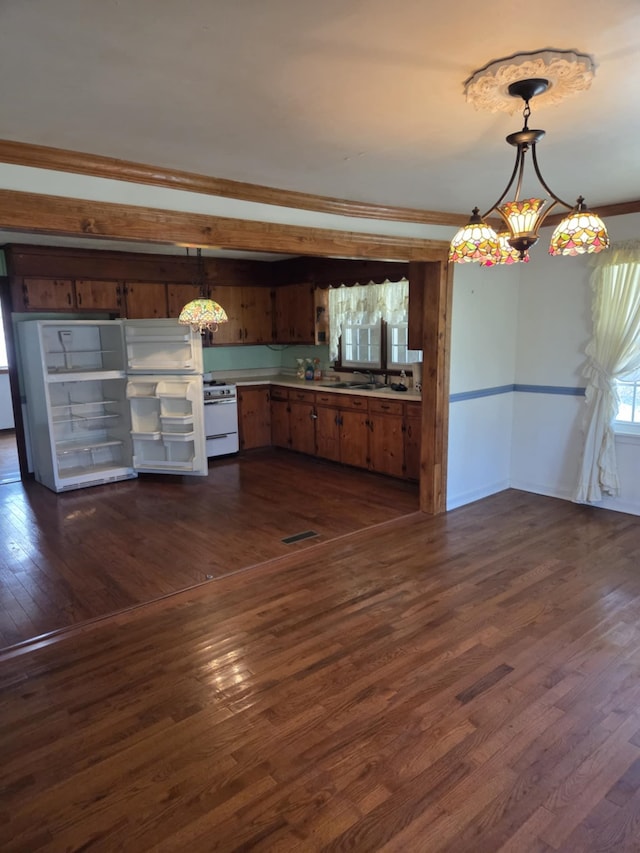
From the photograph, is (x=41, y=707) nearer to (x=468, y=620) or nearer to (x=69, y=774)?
(x=69, y=774)

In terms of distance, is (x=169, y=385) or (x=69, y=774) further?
(x=169, y=385)

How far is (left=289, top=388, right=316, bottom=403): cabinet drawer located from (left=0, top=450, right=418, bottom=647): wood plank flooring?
79cm

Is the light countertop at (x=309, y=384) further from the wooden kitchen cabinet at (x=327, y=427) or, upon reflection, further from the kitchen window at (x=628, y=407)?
the kitchen window at (x=628, y=407)

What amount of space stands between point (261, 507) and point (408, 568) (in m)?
1.74

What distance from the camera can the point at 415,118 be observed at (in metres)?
2.27

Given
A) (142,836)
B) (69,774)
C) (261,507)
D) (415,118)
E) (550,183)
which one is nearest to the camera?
(142,836)

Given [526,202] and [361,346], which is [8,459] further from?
[526,202]

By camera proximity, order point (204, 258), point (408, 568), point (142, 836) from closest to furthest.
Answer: point (142, 836) < point (408, 568) < point (204, 258)

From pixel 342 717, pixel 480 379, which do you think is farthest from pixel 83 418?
pixel 342 717

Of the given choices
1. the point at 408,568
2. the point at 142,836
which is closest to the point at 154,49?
the point at 142,836

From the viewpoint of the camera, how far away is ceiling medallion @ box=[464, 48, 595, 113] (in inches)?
69.6

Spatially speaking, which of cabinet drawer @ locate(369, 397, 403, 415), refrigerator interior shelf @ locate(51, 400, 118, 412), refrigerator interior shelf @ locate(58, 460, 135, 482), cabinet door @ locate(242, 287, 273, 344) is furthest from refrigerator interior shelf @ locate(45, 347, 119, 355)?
cabinet drawer @ locate(369, 397, 403, 415)

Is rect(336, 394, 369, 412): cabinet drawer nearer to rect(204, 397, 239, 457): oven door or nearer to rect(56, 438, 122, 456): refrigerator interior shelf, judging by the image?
rect(204, 397, 239, 457): oven door

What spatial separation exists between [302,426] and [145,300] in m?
2.40
